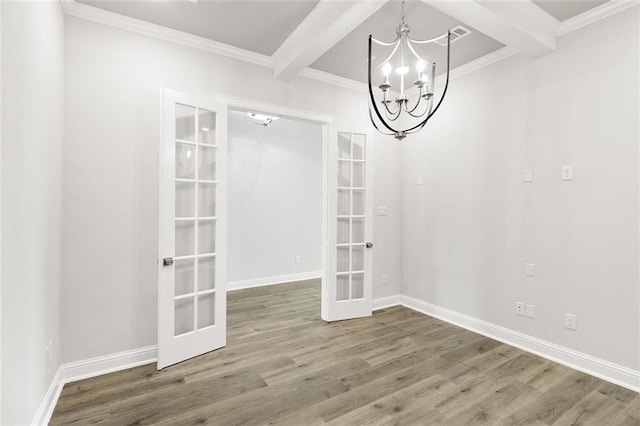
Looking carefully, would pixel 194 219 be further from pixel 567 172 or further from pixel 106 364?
pixel 567 172

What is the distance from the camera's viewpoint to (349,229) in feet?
12.5

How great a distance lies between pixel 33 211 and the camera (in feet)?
5.77

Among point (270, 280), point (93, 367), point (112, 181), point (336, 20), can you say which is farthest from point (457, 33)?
point (270, 280)

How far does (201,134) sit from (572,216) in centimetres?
326

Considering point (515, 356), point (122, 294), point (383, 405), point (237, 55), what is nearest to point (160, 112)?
point (237, 55)

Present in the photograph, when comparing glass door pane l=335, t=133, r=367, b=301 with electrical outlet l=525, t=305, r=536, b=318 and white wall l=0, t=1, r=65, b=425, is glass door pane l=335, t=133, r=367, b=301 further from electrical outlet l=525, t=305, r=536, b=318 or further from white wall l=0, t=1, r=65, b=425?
white wall l=0, t=1, r=65, b=425

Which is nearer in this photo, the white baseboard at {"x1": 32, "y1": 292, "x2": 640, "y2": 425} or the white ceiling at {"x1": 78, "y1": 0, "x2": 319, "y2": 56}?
the white baseboard at {"x1": 32, "y1": 292, "x2": 640, "y2": 425}

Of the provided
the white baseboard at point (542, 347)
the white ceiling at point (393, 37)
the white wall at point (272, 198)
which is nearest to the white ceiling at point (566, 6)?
the white ceiling at point (393, 37)

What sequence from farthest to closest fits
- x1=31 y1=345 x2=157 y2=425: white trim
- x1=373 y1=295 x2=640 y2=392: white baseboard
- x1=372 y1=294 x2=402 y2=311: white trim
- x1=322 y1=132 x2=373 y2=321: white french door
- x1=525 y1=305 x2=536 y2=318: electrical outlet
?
x1=372 y1=294 x2=402 y2=311: white trim
x1=322 y1=132 x2=373 y2=321: white french door
x1=525 y1=305 x2=536 y2=318: electrical outlet
x1=373 y1=295 x2=640 y2=392: white baseboard
x1=31 y1=345 x2=157 y2=425: white trim

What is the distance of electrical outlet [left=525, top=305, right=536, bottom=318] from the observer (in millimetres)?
2930

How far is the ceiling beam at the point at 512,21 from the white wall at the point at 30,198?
2343 mm

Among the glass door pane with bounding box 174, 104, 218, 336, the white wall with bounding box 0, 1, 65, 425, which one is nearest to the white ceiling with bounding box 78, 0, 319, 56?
the white wall with bounding box 0, 1, 65, 425

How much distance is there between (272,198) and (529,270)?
390cm

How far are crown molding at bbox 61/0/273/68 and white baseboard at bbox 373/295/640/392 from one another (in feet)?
10.4
